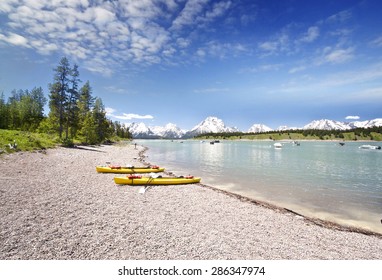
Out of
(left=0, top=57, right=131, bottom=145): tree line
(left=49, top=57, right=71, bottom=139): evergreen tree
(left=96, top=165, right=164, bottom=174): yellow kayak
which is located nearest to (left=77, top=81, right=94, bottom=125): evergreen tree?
(left=0, top=57, right=131, bottom=145): tree line

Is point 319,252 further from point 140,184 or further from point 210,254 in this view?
point 140,184

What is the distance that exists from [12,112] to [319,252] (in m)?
98.7

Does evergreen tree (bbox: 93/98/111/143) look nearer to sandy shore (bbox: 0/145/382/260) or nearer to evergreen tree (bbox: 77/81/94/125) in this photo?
evergreen tree (bbox: 77/81/94/125)

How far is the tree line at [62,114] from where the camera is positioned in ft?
169

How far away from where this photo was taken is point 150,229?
420 inches

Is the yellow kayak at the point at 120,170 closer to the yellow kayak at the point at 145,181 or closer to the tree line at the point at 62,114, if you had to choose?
the yellow kayak at the point at 145,181

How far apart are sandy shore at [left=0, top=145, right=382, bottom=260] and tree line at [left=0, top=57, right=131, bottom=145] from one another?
41.0 m

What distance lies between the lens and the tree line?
51625mm

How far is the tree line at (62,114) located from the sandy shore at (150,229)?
135ft

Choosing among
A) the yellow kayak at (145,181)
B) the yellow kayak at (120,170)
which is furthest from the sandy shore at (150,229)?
the yellow kayak at (120,170)

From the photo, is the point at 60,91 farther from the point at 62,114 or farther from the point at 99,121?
the point at 99,121

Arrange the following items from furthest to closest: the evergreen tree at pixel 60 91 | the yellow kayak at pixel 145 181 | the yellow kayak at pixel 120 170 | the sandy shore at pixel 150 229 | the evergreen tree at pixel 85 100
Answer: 1. the evergreen tree at pixel 85 100
2. the evergreen tree at pixel 60 91
3. the yellow kayak at pixel 120 170
4. the yellow kayak at pixel 145 181
5. the sandy shore at pixel 150 229

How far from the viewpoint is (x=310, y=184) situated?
Answer: 87.4 ft
